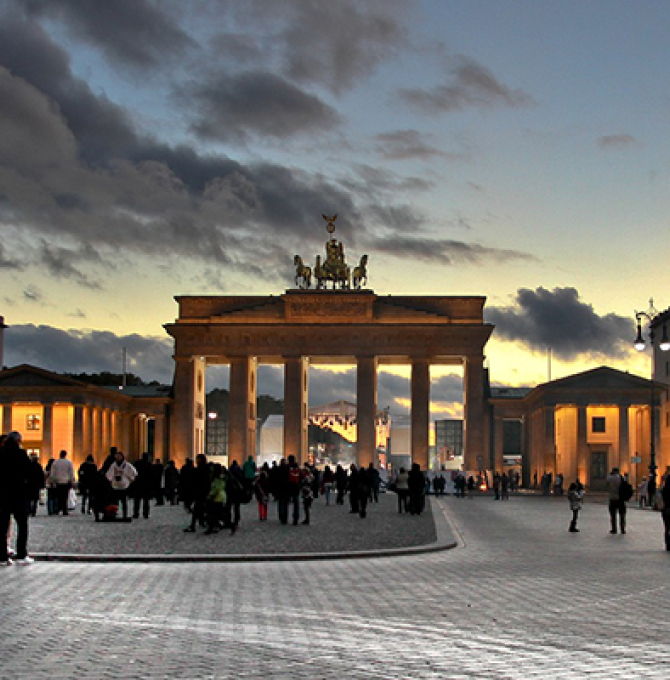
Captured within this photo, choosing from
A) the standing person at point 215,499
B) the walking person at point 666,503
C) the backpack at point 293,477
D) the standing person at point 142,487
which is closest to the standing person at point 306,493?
the backpack at point 293,477

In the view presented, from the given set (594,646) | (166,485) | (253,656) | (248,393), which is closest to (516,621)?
(594,646)

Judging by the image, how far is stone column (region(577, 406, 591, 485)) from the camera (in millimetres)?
88750

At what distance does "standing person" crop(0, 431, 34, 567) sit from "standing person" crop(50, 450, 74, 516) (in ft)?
55.6

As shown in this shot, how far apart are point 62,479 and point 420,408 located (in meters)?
58.2

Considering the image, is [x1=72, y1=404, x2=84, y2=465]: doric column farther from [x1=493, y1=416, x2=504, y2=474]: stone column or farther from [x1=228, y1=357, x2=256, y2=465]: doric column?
[x1=493, y1=416, x2=504, y2=474]: stone column

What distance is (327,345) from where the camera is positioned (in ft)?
306

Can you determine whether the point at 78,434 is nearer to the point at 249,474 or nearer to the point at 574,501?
the point at 249,474

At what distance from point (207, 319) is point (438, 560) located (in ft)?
243

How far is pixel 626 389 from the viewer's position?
8806 centimetres

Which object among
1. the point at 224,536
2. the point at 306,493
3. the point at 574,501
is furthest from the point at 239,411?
the point at 224,536

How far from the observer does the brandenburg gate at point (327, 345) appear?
93.0 meters

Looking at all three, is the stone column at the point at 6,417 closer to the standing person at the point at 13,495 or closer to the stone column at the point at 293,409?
the stone column at the point at 293,409

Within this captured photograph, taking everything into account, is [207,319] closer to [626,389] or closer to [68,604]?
[626,389]

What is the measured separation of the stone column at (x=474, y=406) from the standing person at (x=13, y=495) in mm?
73558
